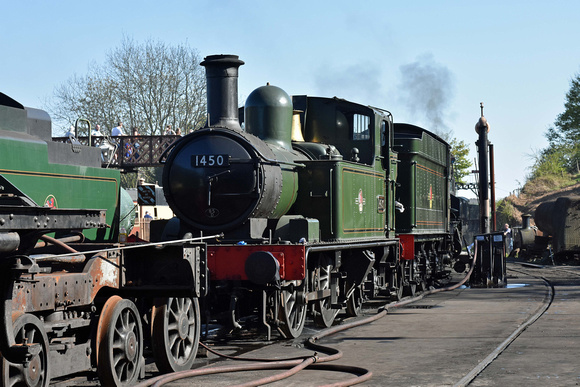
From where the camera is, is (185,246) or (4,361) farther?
(185,246)

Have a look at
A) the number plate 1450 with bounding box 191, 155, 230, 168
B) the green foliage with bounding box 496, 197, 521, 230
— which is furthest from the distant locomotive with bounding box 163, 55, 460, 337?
the green foliage with bounding box 496, 197, 521, 230

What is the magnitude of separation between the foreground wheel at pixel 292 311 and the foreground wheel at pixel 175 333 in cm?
182

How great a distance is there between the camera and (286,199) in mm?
10797

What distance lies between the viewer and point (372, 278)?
1332cm

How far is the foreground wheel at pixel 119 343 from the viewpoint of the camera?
6742 mm

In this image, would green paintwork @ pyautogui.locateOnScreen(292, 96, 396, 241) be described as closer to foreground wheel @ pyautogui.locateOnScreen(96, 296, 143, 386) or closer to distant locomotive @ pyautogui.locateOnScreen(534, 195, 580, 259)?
foreground wheel @ pyautogui.locateOnScreen(96, 296, 143, 386)

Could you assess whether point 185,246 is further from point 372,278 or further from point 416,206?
Result: point 416,206

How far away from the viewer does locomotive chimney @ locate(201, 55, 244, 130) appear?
1034 centimetres

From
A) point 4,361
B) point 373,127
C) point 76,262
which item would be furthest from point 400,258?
point 4,361

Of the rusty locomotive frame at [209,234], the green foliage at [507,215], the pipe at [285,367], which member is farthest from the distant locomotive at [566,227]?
the pipe at [285,367]

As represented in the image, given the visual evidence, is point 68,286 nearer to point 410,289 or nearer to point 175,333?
point 175,333

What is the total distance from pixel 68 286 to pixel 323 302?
5535 mm

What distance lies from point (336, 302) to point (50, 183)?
4.43 meters

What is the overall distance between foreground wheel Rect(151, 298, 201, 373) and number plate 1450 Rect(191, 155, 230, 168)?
2.25m
